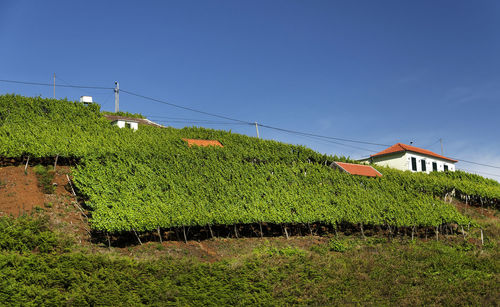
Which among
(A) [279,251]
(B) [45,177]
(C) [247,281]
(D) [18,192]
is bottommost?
(C) [247,281]

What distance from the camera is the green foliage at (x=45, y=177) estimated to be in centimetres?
2447

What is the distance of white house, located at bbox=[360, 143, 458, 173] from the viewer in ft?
168

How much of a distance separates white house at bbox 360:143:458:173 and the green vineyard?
13870mm

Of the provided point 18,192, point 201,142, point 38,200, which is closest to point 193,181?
point 201,142

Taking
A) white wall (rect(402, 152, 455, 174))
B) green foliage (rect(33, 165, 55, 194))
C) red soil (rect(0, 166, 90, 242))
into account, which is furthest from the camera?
white wall (rect(402, 152, 455, 174))

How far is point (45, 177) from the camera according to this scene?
25609mm

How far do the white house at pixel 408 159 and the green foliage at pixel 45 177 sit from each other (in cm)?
4134

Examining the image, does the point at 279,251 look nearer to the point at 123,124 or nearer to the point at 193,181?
the point at 193,181

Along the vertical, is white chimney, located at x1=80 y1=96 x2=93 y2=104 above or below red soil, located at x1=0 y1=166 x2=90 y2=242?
above

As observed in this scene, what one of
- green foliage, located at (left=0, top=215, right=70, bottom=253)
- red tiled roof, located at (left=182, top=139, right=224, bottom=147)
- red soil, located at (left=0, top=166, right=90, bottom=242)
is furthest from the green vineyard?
green foliage, located at (left=0, top=215, right=70, bottom=253)

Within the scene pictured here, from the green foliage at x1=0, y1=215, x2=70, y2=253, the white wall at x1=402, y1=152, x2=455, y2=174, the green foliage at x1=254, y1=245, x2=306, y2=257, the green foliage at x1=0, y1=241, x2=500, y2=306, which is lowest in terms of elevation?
the green foliage at x1=0, y1=241, x2=500, y2=306

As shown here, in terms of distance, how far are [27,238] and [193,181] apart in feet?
37.7

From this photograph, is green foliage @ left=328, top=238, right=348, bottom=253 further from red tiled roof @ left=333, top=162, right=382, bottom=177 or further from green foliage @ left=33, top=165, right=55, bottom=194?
green foliage @ left=33, top=165, right=55, bottom=194

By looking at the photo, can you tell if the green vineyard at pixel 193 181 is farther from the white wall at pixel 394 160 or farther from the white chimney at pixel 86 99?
the white wall at pixel 394 160
